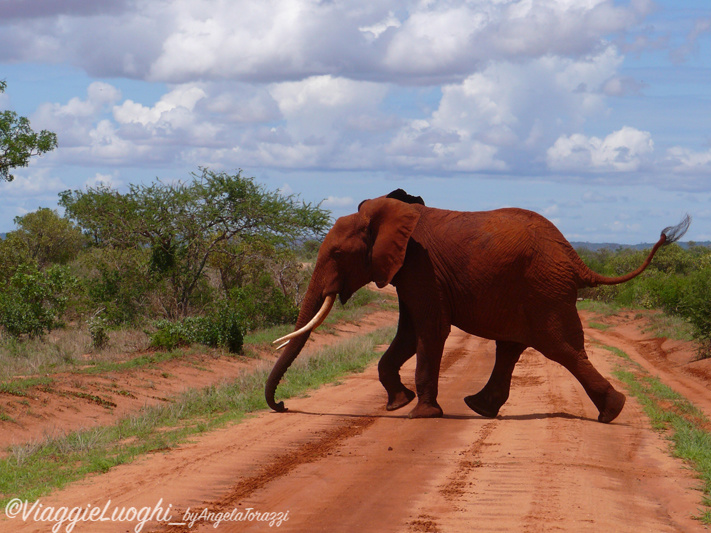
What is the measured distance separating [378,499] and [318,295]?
4.81 meters

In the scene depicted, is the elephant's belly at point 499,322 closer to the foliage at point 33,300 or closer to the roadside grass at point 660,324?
the foliage at point 33,300

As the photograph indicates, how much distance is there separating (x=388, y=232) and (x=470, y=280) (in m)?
1.24

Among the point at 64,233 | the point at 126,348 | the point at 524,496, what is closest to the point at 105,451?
the point at 524,496

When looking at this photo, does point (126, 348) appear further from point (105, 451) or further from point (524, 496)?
point (524, 496)

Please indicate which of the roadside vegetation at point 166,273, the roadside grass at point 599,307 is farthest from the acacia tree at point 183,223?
the roadside grass at point 599,307

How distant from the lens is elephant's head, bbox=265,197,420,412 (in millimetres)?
10734

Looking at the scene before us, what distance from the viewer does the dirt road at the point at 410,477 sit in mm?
6055

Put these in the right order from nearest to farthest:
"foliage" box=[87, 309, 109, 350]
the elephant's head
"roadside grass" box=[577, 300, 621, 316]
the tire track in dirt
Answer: the elephant's head → the tire track in dirt → "foliage" box=[87, 309, 109, 350] → "roadside grass" box=[577, 300, 621, 316]

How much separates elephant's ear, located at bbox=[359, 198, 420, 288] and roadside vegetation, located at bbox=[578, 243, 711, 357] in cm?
1288

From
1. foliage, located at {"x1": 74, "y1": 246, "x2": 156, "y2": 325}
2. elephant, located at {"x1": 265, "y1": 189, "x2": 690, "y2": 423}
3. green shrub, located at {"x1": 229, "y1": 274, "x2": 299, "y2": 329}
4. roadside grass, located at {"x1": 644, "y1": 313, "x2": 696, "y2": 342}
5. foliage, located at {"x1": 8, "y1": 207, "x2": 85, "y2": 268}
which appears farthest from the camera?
foliage, located at {"x1": 8, "y1": 207, "x2": 85, "y2": 268}

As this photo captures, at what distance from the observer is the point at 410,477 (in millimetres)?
7336

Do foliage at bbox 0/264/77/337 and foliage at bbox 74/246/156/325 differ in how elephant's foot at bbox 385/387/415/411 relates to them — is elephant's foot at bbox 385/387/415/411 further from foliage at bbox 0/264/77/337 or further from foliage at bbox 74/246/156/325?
foliage at bbox 74/246/156/325

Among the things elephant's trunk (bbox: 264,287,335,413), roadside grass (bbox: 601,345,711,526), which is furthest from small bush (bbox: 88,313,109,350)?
roadside grass (bbox: 601,345,711,526)

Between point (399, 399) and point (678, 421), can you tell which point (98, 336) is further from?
point (678, 421)
